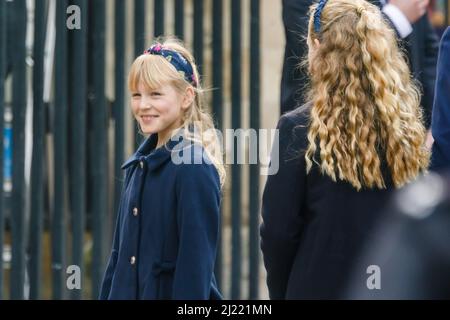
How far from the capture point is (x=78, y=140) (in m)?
5.72

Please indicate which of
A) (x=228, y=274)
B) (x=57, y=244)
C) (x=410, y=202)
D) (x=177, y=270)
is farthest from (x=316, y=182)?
(x=228, y=274)

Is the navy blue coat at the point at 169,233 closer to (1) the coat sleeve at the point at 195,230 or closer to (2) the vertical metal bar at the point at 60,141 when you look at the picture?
(1) the coat sleeve at the point at 195,230

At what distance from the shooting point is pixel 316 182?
398 cm

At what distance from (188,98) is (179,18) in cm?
174

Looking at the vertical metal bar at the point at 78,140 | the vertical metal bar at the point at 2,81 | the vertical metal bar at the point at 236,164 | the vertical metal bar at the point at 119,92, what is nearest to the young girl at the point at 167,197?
the vertical metal bar at the point at 2,81

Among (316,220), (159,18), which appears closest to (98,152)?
(159,18)

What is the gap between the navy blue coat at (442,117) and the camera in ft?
14.2

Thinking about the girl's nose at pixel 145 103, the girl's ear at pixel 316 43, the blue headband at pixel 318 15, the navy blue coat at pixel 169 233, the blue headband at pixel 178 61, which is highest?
the blue headband at pixel 318 15

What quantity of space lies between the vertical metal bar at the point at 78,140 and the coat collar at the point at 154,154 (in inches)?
52.5

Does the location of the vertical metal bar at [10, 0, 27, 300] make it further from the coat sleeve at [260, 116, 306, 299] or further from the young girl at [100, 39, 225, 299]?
the coat sleeve at [260, 116, 306, 299]

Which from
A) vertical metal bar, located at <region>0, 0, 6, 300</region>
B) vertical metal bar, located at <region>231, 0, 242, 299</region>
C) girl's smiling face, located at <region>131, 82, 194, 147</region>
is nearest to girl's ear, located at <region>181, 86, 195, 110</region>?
girl's smiling face, located at <region>131, 82, 194, 147</region>

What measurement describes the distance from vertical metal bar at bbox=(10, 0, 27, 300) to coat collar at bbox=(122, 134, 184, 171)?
4.28 ft
